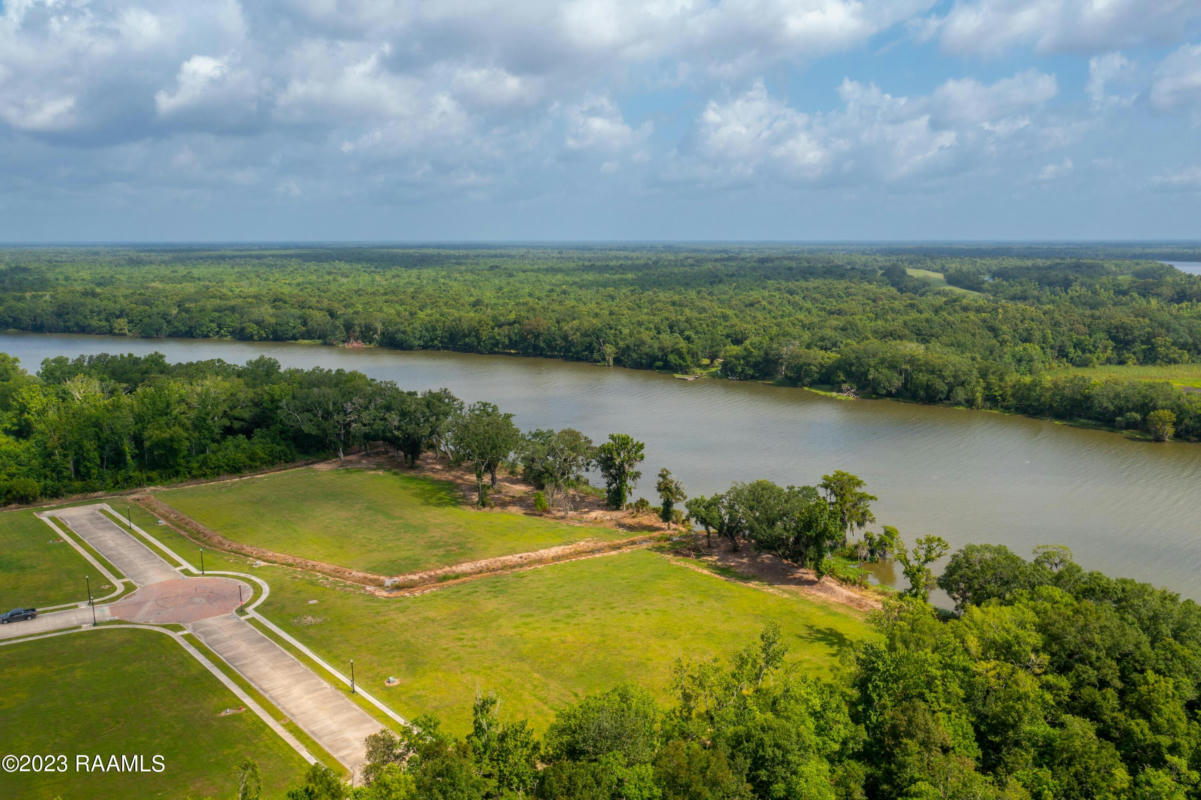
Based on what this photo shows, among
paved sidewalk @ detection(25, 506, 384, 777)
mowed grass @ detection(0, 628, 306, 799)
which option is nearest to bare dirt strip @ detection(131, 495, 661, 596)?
paved sidewalk @ detection(25, 506, 384, 777)

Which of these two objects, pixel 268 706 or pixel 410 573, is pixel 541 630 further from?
pixel 268 706

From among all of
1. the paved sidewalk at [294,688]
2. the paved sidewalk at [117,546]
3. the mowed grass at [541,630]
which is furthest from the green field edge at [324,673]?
the paved sidewalk at [117,546]

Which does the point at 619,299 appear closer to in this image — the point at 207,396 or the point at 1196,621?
the point at 207,396

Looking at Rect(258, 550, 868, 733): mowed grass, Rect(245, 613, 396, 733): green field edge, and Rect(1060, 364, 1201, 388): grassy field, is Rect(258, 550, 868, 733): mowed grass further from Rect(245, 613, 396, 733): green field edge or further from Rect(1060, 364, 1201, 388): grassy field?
Rect(1060, 364, 1201, 388): grassy field

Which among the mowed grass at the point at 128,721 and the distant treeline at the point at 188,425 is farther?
the distant treeline at the point at 188,425

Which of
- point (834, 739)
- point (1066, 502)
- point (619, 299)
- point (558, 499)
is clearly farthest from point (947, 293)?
point (834, 739)

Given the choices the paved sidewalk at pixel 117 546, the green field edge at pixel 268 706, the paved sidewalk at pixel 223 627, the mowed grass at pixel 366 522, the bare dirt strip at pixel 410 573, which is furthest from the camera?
the mowed grass at pixel 366 522

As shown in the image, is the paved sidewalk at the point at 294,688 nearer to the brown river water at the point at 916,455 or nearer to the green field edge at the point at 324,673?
the green field edge at the point at 324,673
